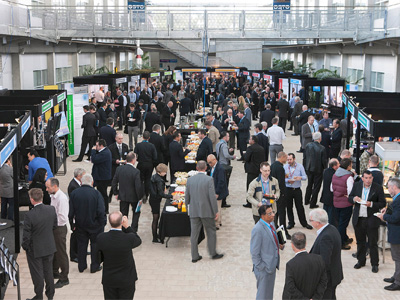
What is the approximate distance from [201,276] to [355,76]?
22534mm

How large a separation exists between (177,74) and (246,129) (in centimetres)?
2134

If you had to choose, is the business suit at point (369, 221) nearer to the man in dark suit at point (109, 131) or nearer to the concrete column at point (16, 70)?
the man in dark suit at point (109, 131)

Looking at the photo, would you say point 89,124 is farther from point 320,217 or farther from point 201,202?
point 320,217

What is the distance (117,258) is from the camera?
18.6ft

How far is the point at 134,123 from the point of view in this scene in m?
16.8

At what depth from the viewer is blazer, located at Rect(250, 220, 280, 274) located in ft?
19.6

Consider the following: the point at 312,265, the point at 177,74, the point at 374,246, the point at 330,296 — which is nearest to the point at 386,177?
the point at 374,246

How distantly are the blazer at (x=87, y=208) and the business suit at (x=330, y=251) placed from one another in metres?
3.40

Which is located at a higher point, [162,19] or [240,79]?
[162,19]

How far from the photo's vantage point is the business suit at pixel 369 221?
307 inches

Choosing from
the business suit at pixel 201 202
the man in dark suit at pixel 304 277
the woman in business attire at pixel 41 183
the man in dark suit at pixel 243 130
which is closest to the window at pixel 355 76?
the man in dark suit at pixel 243 130

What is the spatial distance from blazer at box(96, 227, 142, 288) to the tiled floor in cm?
150

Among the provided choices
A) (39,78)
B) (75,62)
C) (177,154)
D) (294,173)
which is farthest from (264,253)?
(75,62)

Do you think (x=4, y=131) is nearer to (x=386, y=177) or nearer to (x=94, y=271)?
(x=94, y=271)
